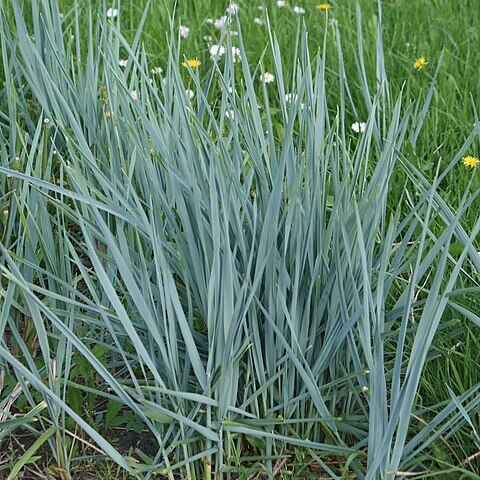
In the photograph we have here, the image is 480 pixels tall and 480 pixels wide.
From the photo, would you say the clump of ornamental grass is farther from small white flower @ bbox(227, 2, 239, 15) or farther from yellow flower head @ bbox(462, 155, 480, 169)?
yellow flower head @ bbox(462, 155, 480, 169)

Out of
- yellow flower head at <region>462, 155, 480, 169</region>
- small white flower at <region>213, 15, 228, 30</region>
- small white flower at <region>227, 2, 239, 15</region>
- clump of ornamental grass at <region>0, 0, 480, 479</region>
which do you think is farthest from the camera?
small white flower at <region>213, 15, 228, 30</region>

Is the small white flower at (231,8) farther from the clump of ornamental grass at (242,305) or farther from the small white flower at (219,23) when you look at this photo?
the small white flower at (219,23)

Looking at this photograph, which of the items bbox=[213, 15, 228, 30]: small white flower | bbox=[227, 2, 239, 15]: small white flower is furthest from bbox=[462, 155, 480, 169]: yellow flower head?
bbox=[213, 15, 228, 30]: small white flower

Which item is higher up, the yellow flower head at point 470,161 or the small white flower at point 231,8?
the small white flower at point 231,8

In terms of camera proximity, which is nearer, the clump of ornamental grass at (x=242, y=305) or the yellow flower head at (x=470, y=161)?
the clump of ornamental grass at (x=242, y=305)

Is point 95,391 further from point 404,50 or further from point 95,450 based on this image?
point 404,50

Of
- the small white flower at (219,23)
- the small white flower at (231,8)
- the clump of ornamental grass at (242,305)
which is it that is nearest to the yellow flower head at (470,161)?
the clump of ornamental grass at (242,305)

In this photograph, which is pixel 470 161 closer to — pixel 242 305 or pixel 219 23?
pixel 242 305

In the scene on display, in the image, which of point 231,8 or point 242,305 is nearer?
point 242,305

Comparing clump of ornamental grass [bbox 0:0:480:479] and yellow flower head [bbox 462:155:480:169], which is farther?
yellow flower head [bbox 462:155:480:169]

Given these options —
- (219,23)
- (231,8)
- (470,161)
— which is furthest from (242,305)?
(219,23)

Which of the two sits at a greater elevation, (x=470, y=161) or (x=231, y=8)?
(x=231, y=8)

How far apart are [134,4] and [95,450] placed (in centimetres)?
197

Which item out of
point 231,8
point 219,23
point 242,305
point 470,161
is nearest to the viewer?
point 242,305
